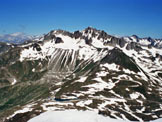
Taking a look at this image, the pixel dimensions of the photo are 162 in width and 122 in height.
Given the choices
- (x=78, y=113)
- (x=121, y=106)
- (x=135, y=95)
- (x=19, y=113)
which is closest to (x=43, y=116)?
(x=78, y=113)

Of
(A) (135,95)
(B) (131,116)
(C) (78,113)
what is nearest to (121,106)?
(B) (131,116)

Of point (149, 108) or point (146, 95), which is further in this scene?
point (146, 95)

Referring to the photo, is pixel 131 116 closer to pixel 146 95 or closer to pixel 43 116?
pixel 146 95

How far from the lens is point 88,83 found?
192875mm

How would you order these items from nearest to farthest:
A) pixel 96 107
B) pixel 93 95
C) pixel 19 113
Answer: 1. pixel 19 113
2. pixel 96 107
3. pixel 93 95

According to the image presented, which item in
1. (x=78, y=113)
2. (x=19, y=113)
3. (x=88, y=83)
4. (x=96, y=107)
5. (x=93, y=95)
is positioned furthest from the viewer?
(x=88, y=83)

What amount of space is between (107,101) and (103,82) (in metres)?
59.8

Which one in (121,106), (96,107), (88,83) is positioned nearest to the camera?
(96,107)

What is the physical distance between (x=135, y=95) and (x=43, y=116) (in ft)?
513

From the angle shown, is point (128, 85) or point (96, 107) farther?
point (128, 85)

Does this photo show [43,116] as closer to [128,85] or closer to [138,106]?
[138,106]

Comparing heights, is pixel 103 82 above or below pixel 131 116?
above

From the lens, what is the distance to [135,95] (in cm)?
17375

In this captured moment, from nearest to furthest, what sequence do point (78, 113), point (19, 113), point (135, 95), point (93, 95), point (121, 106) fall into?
point (78, 113) < point (19, 113) < point (121, 106) < point (93, 95) < point (135, 95)
